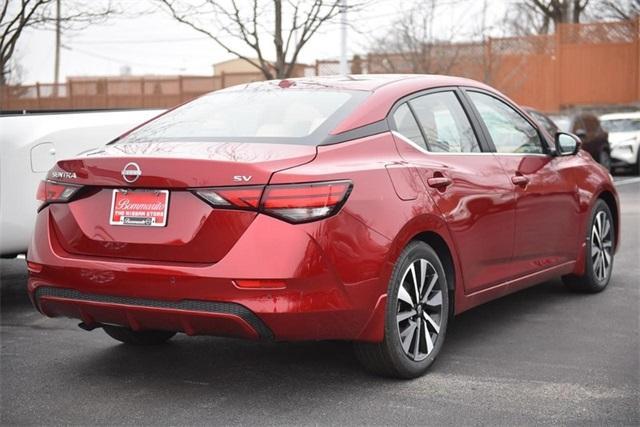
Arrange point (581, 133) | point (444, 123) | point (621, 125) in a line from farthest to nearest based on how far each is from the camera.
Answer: point (621, 125) < point (581, 133) < point (444, 123)

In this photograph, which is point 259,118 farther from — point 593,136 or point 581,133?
point 593,136

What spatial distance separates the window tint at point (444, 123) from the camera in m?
4.97

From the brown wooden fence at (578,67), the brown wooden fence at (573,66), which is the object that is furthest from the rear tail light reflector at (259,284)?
the brown wooden fence at (578,67)

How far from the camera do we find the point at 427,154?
15.7 feet

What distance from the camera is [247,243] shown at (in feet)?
12.9

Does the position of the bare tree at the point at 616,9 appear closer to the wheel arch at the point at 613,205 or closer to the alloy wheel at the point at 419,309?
the wheel arch at the point at 613,205

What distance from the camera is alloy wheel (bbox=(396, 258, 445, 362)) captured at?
450cm

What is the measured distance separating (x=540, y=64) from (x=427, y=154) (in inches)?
→ 1148

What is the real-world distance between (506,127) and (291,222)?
2.35 meters

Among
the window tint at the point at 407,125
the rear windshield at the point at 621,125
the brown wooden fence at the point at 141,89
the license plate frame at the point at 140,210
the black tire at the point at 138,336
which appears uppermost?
the brown wooden fence at the point at 141,89

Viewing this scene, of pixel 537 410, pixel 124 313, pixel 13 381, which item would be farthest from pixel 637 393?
pixel 13 381

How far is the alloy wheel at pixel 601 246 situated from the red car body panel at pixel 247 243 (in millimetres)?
2129

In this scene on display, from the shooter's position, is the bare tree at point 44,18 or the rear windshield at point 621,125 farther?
the rear windshield at point 621,125

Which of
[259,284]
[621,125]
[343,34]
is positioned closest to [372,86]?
[259,284]
